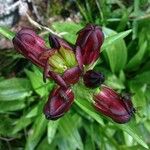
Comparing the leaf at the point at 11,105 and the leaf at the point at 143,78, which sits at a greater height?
the leaf at the point at 11,105

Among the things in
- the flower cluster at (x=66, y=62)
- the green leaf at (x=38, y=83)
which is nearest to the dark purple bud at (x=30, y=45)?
the flower cluster at (x=66, y=62)

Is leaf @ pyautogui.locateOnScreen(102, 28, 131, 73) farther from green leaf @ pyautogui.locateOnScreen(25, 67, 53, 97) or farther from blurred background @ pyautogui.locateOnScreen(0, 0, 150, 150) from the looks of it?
green leaf @ pyautogui.locateOnScreen(25, 67, 53, 97)

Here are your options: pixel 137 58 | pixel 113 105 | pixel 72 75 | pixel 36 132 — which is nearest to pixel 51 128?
pixel 36 132

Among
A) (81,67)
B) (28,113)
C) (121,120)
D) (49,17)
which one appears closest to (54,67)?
(81,67)

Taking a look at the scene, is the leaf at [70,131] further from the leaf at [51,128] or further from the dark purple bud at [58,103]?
the dark purple bud at [58,103]

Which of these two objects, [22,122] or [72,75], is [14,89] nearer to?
[22,122]

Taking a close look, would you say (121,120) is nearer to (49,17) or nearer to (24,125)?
(24,125)
